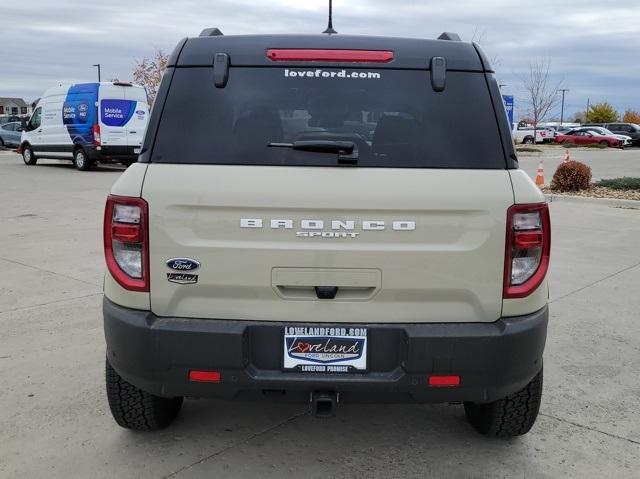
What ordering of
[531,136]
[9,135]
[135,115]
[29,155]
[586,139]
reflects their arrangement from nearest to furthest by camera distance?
[135,115]
[29,155]
[9,135]
[586,139]
[531,136]

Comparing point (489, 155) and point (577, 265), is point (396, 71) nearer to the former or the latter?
point (489, 155)

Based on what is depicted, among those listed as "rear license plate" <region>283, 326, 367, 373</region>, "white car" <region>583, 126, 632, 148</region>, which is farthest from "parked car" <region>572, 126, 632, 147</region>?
"rear license plate" <region>283, 326, 367, 373</region>

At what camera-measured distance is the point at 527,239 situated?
107 inches

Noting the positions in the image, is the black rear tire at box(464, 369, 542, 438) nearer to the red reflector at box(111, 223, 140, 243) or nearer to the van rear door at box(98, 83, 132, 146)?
the red reflector at box(111, 223, 140, 243)

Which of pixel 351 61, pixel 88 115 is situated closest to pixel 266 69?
pixel 351 61

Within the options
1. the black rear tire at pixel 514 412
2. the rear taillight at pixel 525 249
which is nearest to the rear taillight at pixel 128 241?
the rear taillight at pixel 525 249

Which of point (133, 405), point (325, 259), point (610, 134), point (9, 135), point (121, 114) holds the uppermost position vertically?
point (121, 114)

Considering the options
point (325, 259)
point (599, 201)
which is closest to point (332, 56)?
point (325, 259)

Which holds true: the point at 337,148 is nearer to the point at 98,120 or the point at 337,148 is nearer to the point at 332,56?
the point at 332,56

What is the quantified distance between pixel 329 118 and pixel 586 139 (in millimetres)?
47579

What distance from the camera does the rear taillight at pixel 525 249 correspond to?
269 centimetres

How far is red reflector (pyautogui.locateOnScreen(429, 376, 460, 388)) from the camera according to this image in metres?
2.68

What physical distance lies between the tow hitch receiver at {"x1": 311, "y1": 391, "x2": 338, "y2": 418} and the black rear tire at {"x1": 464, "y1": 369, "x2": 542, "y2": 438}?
97 centimetres

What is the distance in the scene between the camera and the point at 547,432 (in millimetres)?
3535
